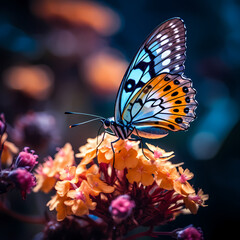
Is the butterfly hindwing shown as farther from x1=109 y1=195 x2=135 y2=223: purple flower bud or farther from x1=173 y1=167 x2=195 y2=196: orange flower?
x1=109 y1=195 x2=135 y2=223: purple flower bud

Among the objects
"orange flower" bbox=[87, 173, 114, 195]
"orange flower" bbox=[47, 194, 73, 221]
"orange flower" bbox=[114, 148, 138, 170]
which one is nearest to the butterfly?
"orange flower" bbox=[114, 148, 138, 170]

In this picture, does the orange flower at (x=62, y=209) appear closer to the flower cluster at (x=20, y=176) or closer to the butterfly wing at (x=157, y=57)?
the flower cluster at (x=20, y=176)

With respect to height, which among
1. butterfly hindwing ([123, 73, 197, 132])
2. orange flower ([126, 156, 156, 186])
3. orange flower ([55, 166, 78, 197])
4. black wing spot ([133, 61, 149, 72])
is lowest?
orange flower ([55, 166, 78, 197])

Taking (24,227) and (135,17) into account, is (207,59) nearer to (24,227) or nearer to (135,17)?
(135,17)

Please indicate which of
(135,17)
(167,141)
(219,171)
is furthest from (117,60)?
(219,171)

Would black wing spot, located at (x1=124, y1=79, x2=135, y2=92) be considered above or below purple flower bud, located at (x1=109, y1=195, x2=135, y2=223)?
above

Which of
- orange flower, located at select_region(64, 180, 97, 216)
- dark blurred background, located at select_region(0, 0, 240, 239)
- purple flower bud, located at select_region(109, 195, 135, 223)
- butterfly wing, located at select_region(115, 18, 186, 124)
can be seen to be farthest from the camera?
dark blurred background, located at select_region(0, 0, 240, 239)
